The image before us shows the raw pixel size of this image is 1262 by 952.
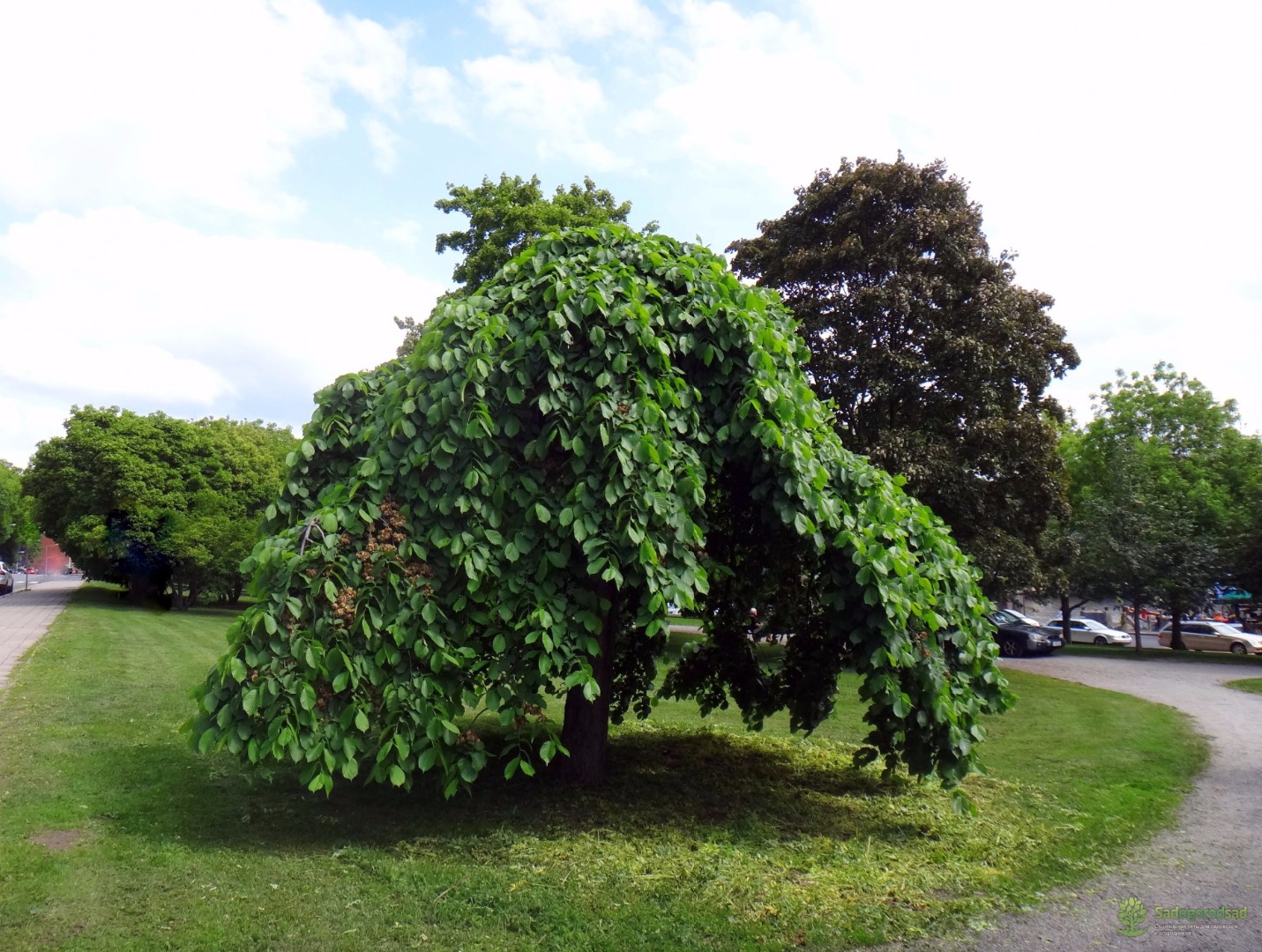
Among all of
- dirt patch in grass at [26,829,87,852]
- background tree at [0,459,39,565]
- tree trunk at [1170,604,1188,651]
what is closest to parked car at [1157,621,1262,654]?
tree trunk at [1170,604,1188,651]

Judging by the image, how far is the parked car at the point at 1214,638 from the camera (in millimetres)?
30438

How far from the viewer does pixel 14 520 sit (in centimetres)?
6794

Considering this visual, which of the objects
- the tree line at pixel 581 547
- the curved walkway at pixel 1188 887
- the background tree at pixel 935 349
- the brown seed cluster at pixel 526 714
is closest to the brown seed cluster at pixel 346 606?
the tree line at pixel 581 547

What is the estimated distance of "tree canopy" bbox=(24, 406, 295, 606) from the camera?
27438 mm

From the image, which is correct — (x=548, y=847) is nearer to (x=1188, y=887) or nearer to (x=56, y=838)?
(x=56, y=838)

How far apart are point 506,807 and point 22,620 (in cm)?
2088

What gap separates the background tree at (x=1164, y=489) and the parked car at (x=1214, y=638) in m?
2.13

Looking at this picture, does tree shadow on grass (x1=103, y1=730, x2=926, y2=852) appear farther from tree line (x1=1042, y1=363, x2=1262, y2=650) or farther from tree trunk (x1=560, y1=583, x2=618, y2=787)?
tree line (x1=1042, y1=363, x2=1262, y2=650)

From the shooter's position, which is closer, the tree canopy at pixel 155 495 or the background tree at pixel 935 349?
the background tree at pixel 935 349

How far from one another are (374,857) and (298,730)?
899 mm

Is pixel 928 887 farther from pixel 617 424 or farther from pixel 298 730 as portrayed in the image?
pixel 298 730

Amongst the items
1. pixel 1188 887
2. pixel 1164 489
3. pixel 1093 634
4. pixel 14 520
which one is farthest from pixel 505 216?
pixel 14 520

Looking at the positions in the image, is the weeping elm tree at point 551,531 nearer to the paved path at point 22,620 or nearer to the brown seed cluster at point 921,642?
the brown seed cluster at point 921,642

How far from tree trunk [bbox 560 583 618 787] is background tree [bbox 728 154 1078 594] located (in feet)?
32.3
